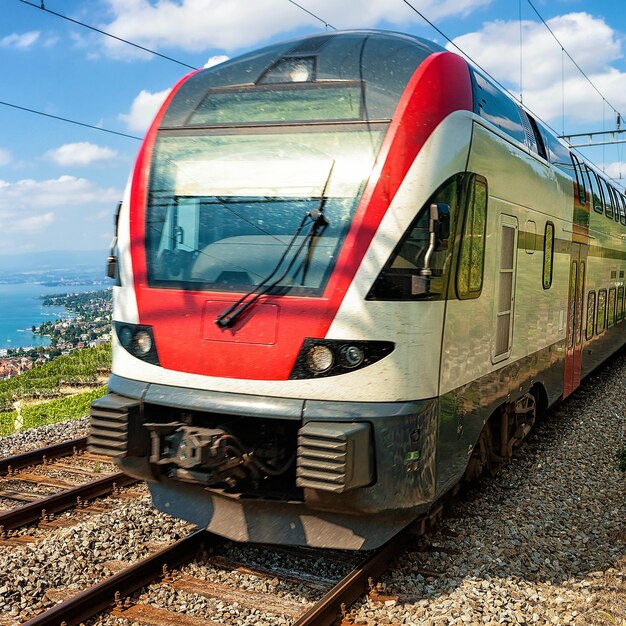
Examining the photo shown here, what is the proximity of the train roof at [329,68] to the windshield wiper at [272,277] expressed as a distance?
0.76m

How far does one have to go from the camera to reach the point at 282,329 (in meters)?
4.41

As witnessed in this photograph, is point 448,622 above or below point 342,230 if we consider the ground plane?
below

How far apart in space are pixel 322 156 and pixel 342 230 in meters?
0.53

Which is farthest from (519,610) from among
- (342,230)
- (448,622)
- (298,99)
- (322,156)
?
(298,99)

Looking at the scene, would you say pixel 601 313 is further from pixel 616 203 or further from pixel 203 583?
pixel 203 583

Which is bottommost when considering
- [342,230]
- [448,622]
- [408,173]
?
[448,622]

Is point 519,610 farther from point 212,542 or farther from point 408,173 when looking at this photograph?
point 408,173

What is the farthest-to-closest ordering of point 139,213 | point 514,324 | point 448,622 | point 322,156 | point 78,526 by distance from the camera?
point 514,324 < point 78,526 < point 139,213 < point 322,156 < point 448,622

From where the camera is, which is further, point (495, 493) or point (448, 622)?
point (495, 493)

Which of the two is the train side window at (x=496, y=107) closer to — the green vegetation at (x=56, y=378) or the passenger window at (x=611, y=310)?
the passenger window at (x=611, y=310)

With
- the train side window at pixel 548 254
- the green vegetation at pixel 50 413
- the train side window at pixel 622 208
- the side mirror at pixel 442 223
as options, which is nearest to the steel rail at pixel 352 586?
the side mirror at pixel 442 223

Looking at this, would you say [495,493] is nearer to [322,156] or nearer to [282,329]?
[282,329]

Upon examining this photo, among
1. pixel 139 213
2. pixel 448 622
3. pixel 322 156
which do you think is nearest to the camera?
pixel 448 622

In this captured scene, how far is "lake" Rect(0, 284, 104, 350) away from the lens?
4491 centimetres
